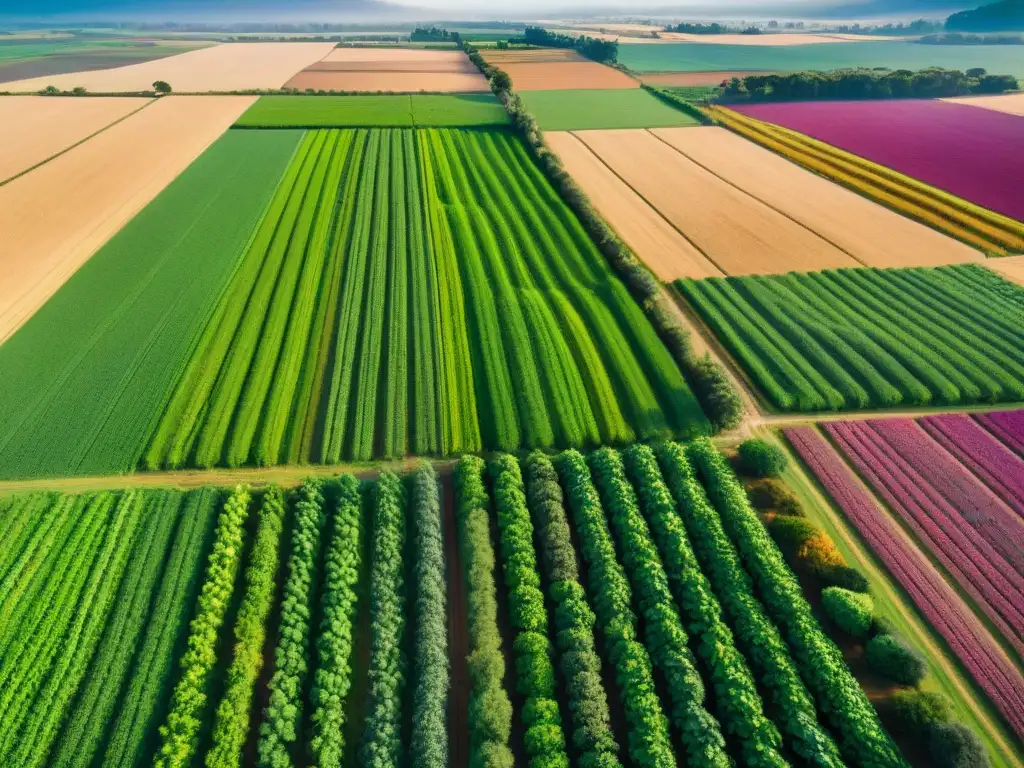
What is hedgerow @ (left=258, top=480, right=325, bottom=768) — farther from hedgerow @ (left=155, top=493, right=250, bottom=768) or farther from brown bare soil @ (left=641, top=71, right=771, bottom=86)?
brown bare soil @ (left=641, top=71, right=771, bottom=86)

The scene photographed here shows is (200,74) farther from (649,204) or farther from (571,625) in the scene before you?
(571,625)

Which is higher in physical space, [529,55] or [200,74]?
[529,55]

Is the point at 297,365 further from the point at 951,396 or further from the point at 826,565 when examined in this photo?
A: the point at 951,396

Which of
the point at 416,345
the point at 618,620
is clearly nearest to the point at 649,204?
the point at 416,345

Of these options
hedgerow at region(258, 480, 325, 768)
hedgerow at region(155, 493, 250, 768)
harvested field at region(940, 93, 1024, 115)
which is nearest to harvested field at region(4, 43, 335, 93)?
hedgerow at region(155, 493, 250, 768)

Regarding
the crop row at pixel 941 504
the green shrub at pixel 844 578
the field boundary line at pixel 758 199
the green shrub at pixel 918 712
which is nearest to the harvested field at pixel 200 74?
the field boundary line at pixel 758 199

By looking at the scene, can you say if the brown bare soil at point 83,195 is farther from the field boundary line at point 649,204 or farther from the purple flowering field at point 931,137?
the purple flowering field at point 931,137
